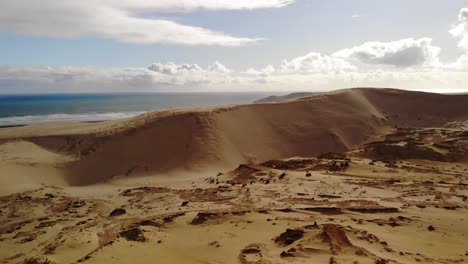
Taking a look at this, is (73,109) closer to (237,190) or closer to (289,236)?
(237,190)

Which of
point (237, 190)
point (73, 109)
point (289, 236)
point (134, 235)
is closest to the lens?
point (289, 236)

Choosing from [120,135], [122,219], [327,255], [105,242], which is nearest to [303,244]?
[327,255]

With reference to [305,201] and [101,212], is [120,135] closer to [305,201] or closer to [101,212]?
[101,212]

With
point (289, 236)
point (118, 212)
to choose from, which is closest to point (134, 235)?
point (289, 236)

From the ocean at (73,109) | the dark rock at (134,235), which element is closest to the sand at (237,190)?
the dark rock at (134,235)

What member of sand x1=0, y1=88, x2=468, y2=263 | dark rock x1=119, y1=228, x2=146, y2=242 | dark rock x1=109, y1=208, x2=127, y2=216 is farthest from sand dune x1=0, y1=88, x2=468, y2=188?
dark rock x1=119, y1=228, x2=146, y2=242

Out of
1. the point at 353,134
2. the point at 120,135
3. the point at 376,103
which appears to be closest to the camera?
the point at 120,135

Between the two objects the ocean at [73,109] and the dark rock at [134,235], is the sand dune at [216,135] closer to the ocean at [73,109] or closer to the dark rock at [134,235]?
the dark rock at [134,235]
